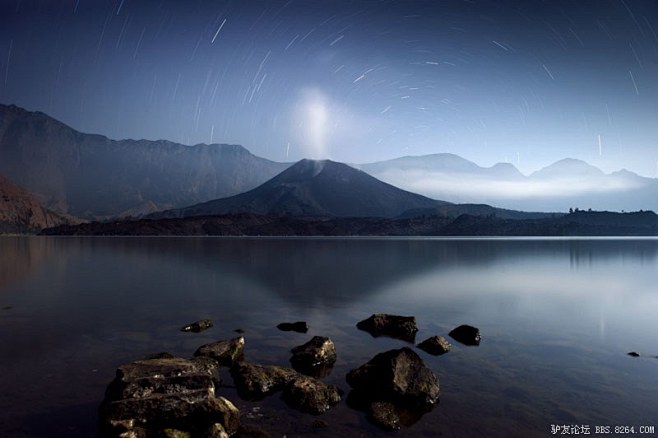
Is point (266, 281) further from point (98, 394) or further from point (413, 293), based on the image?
point (98, 394)

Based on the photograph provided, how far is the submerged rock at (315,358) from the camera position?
17.5 meters

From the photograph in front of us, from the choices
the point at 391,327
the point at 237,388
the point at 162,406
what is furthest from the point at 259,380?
the point at 391,327

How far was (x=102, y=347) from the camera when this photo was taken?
69.3 feet

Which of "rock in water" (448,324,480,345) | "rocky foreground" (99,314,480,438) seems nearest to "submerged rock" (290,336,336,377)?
"rocky foreground" (99,314,480,438)

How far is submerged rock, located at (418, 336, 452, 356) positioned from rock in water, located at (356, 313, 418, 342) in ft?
9.27

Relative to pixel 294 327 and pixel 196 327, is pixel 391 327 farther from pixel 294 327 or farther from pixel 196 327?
pixel 196 327

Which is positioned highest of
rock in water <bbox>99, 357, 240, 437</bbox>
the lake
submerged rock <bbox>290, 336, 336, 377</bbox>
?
rock in water <bbox>99, 357, 240, 437</bbox>

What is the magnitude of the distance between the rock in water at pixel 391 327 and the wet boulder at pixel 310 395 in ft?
34.2

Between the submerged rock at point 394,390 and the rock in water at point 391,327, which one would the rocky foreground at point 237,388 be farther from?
the rock in water at point 391,327

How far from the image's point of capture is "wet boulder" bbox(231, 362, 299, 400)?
48.3 ft

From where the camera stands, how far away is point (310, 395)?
14.0 metres

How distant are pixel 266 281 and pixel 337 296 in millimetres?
14767

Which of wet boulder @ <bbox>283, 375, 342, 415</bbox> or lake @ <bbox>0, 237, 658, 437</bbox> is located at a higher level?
wet boulder @ <bbox>283, 375, 342, 415</bbox>

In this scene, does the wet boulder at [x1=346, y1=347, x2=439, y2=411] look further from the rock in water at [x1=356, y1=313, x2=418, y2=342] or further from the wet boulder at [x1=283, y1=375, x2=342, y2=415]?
the rock in water at [x1=356, y1=313, x2=418, y2=342]
